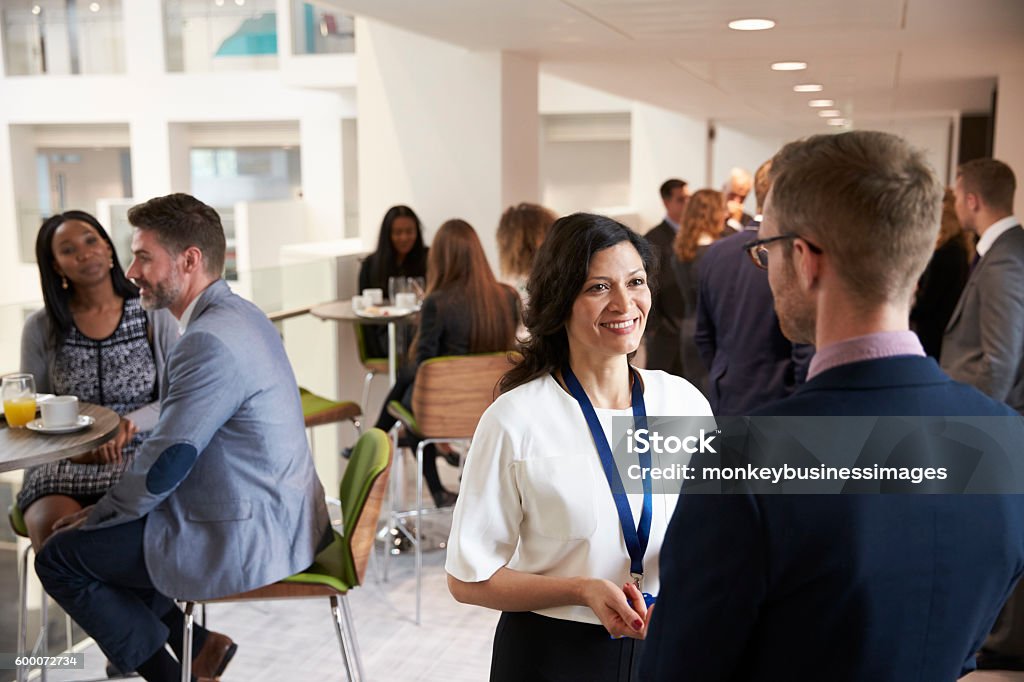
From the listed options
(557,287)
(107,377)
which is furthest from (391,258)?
(557,287)

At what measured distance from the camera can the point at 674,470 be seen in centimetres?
176

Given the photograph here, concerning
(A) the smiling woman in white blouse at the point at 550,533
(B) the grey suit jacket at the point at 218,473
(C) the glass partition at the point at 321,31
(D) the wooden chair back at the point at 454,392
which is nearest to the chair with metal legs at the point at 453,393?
(D) the wooden chair back at the point at 454,392

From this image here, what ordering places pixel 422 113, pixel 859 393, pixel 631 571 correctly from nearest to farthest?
pixel 859 393, pixel 631 571, pixel 422 113

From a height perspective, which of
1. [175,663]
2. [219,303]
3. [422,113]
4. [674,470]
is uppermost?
[422,113]

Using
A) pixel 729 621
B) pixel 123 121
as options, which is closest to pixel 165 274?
pixel 729 621

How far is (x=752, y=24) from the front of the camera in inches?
173

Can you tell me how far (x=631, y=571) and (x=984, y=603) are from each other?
2.42ft

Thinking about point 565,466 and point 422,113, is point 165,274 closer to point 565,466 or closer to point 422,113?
point 565,466

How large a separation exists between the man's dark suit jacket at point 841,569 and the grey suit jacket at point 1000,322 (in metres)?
2.71

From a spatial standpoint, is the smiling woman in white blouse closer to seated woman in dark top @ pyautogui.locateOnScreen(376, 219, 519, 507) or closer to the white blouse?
the white blouse

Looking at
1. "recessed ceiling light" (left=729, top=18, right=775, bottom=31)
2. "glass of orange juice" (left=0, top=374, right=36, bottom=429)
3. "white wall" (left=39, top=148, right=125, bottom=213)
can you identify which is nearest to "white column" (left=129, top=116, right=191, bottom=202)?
"white wall" (left=39, top=148, right=125, bottom=213)

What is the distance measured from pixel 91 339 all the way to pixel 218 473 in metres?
1.00

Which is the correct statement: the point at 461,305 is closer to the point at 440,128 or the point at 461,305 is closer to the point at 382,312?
the point at 382,312

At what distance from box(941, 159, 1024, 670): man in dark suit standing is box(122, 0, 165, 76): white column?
1514 cm
